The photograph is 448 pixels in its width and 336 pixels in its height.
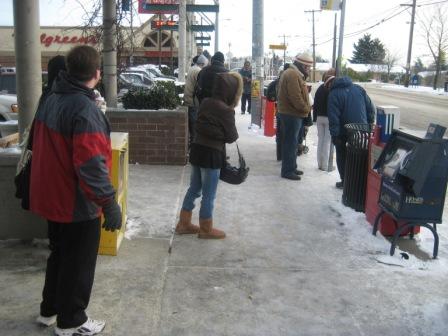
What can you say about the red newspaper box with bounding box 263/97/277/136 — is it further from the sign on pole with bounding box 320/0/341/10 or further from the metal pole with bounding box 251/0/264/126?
the sign on pole with bounding box 320/0/341/10

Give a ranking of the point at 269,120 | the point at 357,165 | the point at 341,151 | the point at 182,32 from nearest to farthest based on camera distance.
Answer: the point at 357,165 → the point at 341,151 → the point at 269,120 → the point at 182,32

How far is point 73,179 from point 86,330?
992 mm

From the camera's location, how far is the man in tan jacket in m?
7.87

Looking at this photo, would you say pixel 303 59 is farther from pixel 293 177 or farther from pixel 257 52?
pixel 257 52

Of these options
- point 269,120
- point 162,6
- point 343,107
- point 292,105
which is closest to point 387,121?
point 343,107

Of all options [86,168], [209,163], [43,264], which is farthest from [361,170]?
[86,168]

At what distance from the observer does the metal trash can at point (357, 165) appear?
20.1 ft

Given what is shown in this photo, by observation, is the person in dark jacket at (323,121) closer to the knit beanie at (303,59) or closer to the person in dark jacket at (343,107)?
the knit beanie at (303,59)

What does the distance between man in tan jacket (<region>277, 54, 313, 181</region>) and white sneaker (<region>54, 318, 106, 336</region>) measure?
197 inches

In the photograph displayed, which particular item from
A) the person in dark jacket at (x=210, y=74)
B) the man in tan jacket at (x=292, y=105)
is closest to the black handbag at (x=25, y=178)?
the person in dark jacket at (x=210, y=74)

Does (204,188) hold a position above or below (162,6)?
below

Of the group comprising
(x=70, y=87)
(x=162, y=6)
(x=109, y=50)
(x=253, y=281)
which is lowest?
(x=253, y=281)

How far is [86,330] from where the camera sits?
338 centimetres

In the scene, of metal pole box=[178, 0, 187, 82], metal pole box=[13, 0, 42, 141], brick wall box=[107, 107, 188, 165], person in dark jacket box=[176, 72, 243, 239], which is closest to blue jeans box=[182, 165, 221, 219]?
person in dark jacket box=[176, 72, 243, 239]
